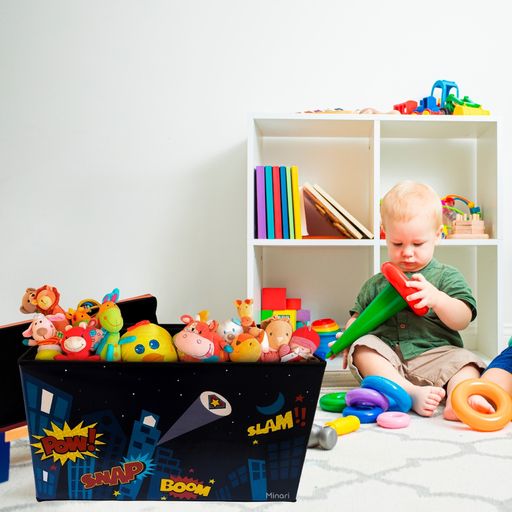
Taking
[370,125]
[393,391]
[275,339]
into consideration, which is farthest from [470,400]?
[370,125]

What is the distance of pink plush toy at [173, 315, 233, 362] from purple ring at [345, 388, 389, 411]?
0.52 meters

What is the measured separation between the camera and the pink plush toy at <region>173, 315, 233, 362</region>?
0.74 meters

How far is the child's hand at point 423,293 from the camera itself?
4.17 feet

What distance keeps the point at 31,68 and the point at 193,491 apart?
5.63ft

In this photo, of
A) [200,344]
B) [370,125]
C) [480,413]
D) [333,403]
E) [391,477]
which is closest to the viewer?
[200,344]

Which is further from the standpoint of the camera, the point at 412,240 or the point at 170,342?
the point at 412,240

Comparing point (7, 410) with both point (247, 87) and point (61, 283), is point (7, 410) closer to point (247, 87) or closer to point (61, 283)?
point (61, 283)

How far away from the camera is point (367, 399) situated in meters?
1.20

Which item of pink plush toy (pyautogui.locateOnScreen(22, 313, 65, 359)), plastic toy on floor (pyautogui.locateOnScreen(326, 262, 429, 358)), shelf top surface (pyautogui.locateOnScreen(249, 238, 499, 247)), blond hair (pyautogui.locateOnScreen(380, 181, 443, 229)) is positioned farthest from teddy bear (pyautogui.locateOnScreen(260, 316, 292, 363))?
shelf top surface (pyautogui.locateOnScreen(249, 238, 499, 247))

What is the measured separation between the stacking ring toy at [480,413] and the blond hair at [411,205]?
40 centimetres

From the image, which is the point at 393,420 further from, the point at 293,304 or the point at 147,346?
the point at 293,304

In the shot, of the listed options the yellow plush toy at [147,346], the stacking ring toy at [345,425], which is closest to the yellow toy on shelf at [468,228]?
the stacking ring toy at [345,425]

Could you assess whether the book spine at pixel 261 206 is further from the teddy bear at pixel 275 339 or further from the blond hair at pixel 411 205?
the teddy bear at pixel 275 339

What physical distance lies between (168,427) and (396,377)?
69 cm
